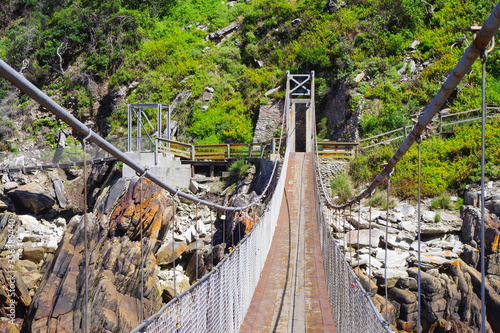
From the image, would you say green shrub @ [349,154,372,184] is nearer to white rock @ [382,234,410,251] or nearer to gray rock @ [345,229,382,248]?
white rock @ [382,234,410,251]

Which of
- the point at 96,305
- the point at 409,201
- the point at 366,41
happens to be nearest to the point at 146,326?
the point at 96,305

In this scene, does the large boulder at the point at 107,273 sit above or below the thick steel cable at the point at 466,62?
below

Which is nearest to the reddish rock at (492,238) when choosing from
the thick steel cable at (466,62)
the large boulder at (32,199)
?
the thick steel cable at (466,62)

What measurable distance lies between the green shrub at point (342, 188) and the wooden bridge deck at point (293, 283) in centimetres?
290

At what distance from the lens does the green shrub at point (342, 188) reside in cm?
1282

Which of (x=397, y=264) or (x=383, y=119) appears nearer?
(x=397, y=264)

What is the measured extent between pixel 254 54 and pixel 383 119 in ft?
31.6

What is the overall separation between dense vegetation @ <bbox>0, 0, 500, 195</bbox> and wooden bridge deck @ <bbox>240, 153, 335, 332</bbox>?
5.17m

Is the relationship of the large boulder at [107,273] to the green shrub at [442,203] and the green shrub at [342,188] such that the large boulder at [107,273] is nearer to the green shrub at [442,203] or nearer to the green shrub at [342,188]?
the green shrub at [342,188]

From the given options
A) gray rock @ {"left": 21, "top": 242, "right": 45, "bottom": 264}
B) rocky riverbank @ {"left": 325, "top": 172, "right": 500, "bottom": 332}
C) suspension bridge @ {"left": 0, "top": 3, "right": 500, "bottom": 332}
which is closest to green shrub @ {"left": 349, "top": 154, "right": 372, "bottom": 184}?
rocky riverbank @ {"left": 325, "top": 172, "right": 500, "bottom": 332}

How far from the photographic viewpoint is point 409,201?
1191 centimetres

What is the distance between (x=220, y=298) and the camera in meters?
4.02

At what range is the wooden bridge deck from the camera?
204 inches

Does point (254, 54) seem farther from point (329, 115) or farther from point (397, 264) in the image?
point (397, 264)
